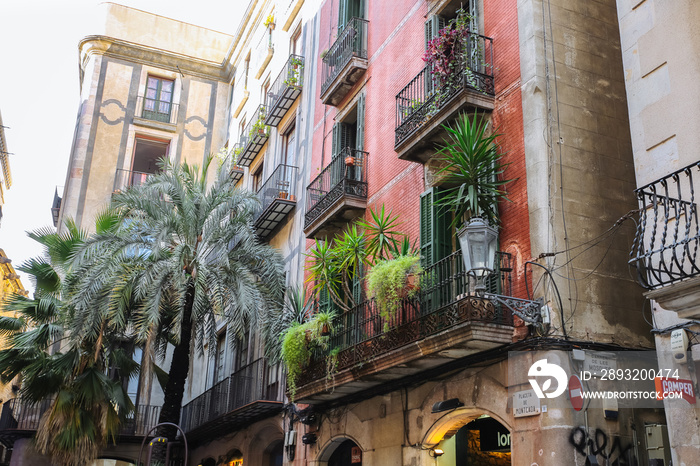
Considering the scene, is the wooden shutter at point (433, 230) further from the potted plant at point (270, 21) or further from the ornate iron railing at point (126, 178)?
the ornate iron railing at point (126, 178)

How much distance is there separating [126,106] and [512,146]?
23645 mm

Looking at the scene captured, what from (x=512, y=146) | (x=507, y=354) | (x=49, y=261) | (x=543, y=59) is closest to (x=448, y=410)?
(x=507, y=354)

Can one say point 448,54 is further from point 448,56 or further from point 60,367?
point 60,367

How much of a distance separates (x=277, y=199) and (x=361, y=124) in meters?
3.85

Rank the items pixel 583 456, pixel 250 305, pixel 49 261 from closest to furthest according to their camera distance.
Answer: pixel 583 456 → pixel 250 305 → pixel 49 261

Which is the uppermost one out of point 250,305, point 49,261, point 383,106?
point 383,106

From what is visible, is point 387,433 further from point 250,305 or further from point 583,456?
point 250,305

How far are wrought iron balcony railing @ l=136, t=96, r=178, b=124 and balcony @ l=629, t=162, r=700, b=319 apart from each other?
2549 cm

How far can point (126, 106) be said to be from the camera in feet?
101

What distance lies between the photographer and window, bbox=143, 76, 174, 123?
102 feet

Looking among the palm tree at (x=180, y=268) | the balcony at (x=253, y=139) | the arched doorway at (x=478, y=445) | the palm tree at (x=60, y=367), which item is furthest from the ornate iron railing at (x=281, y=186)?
the arched doorway at (x=478, y=445)

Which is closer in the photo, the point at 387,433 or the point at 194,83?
the point at 387,433

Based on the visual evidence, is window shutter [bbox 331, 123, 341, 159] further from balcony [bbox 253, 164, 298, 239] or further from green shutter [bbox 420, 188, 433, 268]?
green shutter [bbox 420, 188, 433, 268]

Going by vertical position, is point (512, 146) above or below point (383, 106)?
below
